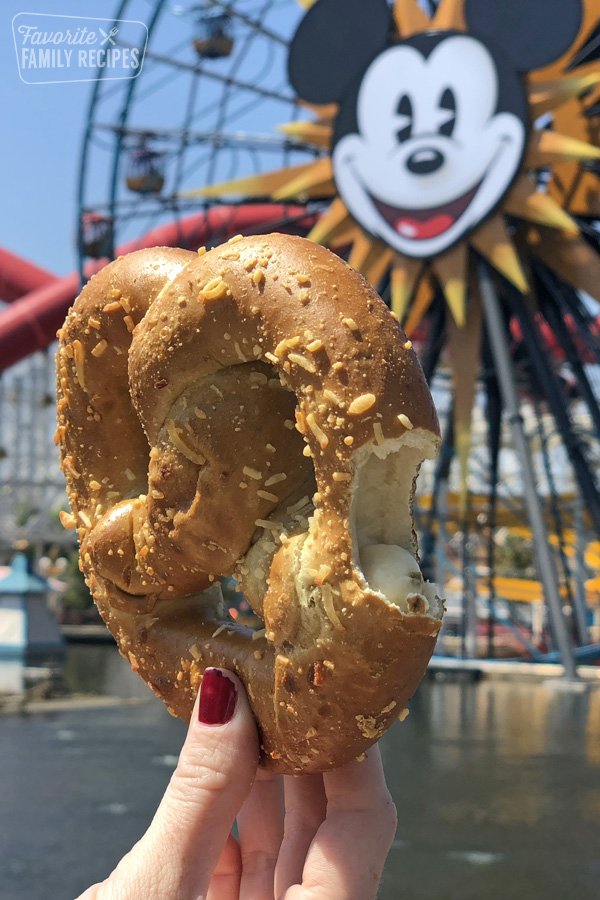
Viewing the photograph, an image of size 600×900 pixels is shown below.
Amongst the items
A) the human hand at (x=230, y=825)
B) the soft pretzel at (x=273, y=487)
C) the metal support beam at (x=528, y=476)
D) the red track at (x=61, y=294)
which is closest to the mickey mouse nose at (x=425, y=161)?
the metal support beam at (x=528, y=476)

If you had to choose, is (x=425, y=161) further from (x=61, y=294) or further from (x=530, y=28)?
(x=61, y=294)

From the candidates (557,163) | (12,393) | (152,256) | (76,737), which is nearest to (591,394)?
(557,163)

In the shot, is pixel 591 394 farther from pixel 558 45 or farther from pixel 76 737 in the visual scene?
pixel 76 737

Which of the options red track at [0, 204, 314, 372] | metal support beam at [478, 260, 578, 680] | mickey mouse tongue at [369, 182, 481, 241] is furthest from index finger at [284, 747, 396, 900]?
red track at [0, 204, 314, 372]

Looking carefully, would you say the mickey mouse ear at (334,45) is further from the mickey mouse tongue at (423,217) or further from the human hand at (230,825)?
the human hand at (230,825)

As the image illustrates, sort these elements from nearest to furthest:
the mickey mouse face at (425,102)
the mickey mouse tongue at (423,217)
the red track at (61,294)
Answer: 1. the mickey mouse face at (425,102)
2. the mickey mouse tongue at (423,217)
3. the red track at (61,294)

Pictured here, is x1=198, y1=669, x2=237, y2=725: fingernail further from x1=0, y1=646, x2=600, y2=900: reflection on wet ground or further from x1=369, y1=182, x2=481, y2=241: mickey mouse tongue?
x1=369, y1=182, x2=481, y2=241: mickey mouse tongue
